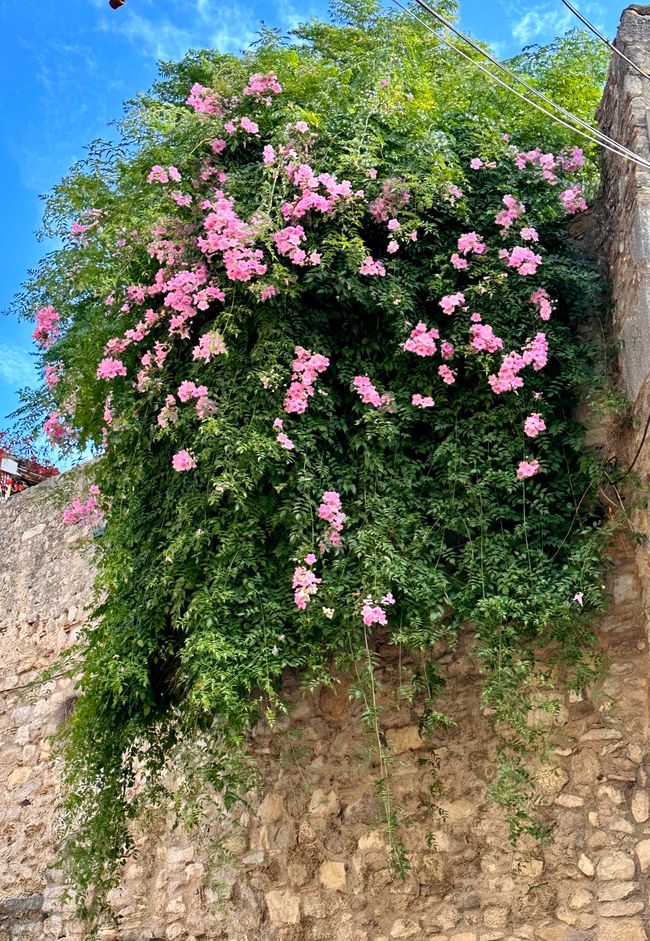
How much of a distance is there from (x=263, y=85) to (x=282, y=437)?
6.11 ft

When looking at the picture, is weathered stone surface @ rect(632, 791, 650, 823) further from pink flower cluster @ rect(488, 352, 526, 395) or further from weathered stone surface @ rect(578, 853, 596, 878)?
pink flower cluster @ rect(488, 352, 526, 395)

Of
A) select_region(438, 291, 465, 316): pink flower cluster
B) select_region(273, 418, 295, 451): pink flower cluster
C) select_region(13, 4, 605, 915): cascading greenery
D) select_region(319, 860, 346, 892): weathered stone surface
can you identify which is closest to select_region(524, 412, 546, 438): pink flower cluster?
select_region(13, 4, 605, 915): cascading greenery

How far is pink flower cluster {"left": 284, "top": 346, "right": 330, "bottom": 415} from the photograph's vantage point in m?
4.25

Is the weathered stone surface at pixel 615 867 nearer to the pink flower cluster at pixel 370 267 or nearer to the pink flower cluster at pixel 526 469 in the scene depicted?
the pink flower cluster at pixel 526 469

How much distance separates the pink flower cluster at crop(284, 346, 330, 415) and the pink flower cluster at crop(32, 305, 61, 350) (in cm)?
161

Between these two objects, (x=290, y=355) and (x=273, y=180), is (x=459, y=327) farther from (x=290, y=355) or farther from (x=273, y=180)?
(x=273, y=180)

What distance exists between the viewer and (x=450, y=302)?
14.4 feet

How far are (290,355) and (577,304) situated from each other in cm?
139

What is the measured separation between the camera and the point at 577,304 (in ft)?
15.0

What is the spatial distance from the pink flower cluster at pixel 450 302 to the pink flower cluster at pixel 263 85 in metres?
1.37

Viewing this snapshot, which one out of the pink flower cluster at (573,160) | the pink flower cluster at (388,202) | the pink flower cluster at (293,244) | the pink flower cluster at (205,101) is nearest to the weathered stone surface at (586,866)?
the pink flower cluster at (293,244)

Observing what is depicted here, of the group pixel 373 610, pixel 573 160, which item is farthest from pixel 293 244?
pixel 373 610

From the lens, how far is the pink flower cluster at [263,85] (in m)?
4.76

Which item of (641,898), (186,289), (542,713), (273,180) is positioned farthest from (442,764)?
(273,180)
